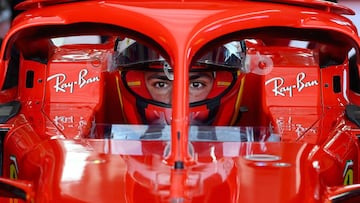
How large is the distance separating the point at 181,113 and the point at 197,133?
1.18 ft

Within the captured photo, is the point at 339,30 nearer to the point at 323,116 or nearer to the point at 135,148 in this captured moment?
the point at 323,116

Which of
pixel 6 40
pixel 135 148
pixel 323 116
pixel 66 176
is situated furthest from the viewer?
pixel 323 116

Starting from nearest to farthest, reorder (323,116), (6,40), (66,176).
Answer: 1. (66,176)
2. (6,40)
3. (323,116)

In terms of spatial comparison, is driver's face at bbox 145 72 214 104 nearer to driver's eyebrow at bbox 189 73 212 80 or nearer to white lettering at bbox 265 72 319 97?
driver's eyebrow at bbox 189 73 212 80

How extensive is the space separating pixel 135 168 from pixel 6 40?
65 cm

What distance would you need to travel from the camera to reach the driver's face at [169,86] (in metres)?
3.09

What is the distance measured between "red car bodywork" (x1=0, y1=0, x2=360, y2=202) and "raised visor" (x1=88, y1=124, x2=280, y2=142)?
2cm

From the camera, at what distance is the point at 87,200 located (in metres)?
2.25

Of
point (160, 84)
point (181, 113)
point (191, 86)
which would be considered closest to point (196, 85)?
point (191, 86)

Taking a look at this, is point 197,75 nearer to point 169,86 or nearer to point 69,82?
point 169,86

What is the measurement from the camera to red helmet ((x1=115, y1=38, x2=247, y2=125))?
9.94ft

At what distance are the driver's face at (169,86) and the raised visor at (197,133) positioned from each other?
37cm

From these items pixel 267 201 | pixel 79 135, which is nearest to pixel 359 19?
pixel 79 135

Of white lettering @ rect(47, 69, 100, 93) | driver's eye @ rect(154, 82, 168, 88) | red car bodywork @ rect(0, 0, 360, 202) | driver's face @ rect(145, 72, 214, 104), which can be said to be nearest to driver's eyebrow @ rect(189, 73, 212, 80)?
driver's face @ rect(145, 72, 214, 104)
